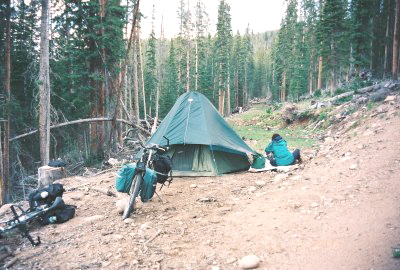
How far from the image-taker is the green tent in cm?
748

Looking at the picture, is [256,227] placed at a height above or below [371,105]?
below

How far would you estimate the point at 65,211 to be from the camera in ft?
16.0

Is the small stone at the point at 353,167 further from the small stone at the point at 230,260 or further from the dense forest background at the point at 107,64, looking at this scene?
the dense forest background at the point at 107,64

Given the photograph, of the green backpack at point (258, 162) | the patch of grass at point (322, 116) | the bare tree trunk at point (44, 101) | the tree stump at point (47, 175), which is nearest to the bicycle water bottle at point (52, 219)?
the tree stump at point (47, 175)

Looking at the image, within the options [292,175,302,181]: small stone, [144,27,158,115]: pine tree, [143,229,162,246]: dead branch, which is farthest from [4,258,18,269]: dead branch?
[144,27,158,115]: pine tree

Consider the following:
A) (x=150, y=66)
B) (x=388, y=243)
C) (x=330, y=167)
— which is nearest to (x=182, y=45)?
(x=150, y=66)

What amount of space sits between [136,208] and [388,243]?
4.00 meters

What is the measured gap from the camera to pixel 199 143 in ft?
23.9

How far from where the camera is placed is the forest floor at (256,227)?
3.04 m

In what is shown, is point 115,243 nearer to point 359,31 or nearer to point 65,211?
point 65,211

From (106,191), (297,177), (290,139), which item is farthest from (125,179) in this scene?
(290,139)

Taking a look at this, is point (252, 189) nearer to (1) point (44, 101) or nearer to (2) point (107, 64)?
(1) point (44, 101)

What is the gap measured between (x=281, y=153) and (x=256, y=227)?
4.14 m

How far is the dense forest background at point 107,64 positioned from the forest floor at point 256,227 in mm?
5821
